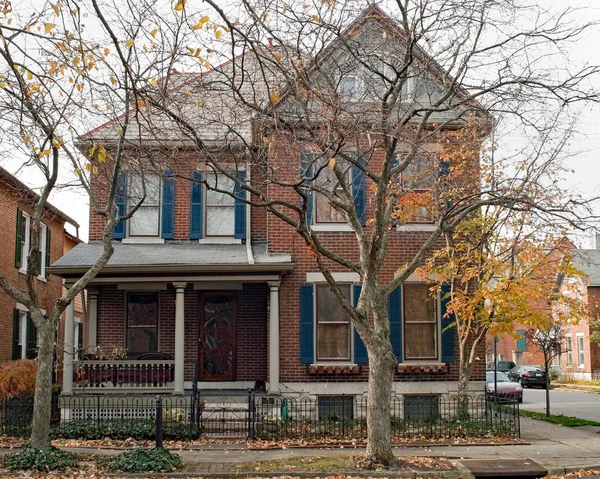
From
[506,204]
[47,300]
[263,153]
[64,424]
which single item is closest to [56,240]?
[47,300]

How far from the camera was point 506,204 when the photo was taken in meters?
12.2

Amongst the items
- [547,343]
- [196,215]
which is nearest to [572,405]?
[547,343]

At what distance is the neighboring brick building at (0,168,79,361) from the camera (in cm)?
2155

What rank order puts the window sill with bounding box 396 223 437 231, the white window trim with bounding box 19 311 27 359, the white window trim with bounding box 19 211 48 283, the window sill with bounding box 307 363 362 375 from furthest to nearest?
the white window trim with bounding box 19 311 27 359, the white window trim with bounding box 19 211 48 283, the window sill with bounding box 396 223 437 231, the window sill with bounding box 307 363 362 375

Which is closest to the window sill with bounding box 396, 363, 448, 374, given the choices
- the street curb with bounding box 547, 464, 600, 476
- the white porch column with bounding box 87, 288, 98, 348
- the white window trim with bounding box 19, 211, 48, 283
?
the street curb with bounding box 547, 464, 600, 476

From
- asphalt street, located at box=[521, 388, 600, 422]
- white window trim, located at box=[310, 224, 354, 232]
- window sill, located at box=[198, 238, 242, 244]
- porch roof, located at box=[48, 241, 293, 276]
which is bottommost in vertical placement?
asphalt street, located at box=[521, 388, 600, 422]

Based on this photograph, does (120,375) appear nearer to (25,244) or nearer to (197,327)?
(197,327)

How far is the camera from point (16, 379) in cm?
1772

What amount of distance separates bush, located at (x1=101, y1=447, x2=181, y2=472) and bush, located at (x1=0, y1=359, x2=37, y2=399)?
6.86 meters

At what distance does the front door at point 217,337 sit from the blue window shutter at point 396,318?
394 centimetres

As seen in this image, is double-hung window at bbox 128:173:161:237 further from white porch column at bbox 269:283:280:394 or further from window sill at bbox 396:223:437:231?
window sill at bbox 396:223:437:231

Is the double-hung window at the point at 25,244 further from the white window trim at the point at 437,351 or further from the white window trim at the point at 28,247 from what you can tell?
the white window trim at the point at 437,351

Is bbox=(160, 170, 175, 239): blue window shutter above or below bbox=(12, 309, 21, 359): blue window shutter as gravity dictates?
above

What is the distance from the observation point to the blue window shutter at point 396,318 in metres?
17.5
